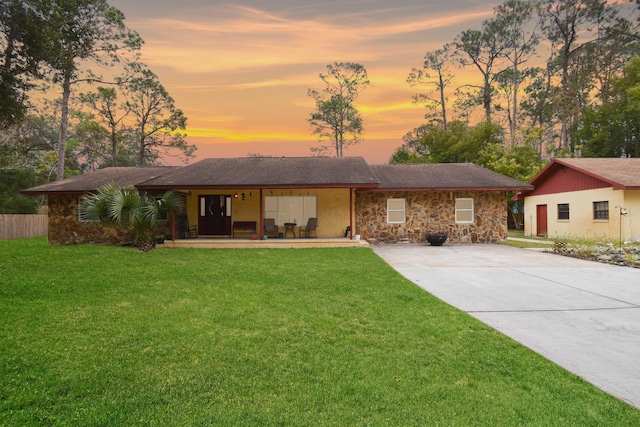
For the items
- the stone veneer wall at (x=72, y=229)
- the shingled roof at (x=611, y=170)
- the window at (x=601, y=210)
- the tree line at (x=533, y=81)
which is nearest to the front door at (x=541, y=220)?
the shingled roof at (x=611, y=170)

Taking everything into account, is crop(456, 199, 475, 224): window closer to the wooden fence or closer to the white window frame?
the white window frame

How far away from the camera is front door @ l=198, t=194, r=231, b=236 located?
15828 mm

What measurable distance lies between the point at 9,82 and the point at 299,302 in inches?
369

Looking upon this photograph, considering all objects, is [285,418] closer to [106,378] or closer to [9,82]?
[106,378]

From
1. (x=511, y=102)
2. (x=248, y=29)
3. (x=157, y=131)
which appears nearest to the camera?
(x=248, y=29)

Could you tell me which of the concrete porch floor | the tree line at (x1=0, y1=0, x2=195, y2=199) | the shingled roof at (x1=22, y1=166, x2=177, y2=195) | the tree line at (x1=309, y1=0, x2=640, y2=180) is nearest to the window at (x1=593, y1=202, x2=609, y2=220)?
the concrete porch floor

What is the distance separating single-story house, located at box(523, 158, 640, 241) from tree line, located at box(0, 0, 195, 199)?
19301 millimetres

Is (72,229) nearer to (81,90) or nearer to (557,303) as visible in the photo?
(81,90)

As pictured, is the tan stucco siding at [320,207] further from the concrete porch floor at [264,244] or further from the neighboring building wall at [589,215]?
the neighboring building wall at [589,215]

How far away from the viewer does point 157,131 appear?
29406 mm

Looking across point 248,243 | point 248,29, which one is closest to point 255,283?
point 248,243

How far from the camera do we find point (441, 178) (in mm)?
16500

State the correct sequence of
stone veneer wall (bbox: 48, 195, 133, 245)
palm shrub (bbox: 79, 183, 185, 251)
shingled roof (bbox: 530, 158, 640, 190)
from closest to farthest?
palm shrub (bbox: 79, 183, 185, 251) < shingled roof (bbox: 530, 158, 640, 190) < stone veneer wall (bbox: 48, 195, 133, 245)

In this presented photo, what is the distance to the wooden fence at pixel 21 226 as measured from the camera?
61.7 ft
